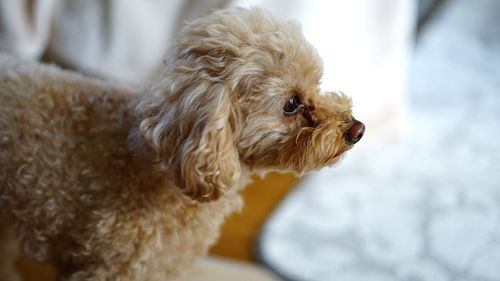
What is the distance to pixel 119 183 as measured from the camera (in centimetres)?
90

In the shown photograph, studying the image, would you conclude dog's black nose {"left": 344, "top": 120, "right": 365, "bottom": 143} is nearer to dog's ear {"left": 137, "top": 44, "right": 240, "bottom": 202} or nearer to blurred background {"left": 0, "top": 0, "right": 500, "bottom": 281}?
dog's ear {"left": 137, "top": 44, "right": 240, "bottom": 202}

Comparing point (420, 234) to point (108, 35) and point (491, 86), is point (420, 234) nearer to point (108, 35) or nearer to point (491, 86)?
point (491, 86)

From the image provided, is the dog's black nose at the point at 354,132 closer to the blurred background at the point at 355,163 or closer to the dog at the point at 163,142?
the dog at the point at 163,142

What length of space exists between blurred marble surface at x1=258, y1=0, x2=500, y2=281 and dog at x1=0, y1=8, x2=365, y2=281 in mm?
425

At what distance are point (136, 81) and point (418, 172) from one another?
779 mm

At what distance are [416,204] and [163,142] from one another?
85 centimetres

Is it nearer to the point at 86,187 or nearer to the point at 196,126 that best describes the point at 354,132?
the point at 196,126

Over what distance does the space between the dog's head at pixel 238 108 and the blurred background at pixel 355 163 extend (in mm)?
446

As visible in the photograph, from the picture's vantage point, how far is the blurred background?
131cm

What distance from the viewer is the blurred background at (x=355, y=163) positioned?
1310 mm

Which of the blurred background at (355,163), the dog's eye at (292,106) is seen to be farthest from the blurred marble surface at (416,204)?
the dog's eye at (292,106)

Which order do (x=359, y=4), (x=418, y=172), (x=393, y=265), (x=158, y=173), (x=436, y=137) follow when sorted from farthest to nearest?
1. (x=436, y=137)
2. (x=418, y=172)
3. (x=359, y=4)
4. (x=393, y=265)
5. (x=158, y=173)

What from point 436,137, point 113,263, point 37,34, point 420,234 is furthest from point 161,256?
point 436,137

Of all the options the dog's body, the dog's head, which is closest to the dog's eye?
the dog's head
